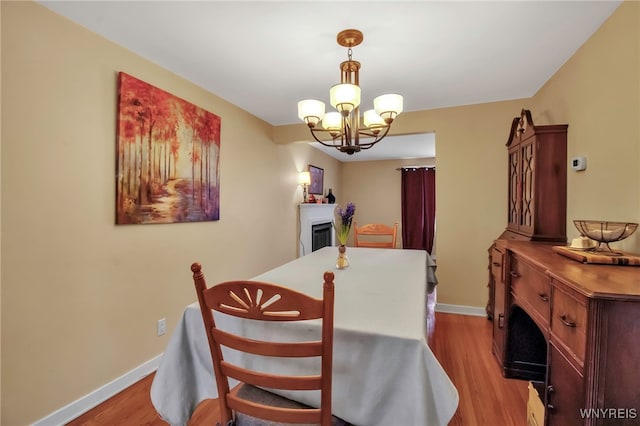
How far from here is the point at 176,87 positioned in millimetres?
2355

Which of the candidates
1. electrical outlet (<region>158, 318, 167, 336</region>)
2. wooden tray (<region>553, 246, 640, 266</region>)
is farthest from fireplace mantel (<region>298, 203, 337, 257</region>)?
wooden tray (<region>553, 246, 640, 266</region>)

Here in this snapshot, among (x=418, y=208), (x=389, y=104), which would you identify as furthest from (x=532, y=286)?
(x=418, y=208)

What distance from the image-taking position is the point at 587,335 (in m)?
0.97

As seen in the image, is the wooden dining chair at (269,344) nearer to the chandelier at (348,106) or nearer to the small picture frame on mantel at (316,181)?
the chandelier at (348,106)

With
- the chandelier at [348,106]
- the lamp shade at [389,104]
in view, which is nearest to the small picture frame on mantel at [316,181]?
the chandelier at [348,106]

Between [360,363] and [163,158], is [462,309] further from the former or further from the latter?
[163,158]

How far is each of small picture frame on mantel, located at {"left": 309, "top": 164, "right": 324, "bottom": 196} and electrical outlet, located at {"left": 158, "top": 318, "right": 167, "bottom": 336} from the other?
3.09 meters

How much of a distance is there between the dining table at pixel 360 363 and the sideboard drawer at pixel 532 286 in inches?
21.7

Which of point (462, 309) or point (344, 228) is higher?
point (344, 228)

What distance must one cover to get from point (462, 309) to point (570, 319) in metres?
2.25

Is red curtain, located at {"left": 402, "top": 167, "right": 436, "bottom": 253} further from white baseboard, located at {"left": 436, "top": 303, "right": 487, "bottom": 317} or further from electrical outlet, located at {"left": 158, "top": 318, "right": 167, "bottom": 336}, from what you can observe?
electrical outlet, located at {"left": 158, "top": 318, "right": 167, "bottom": 336}

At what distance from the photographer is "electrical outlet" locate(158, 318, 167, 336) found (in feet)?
7.34

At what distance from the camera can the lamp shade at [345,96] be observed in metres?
1.65

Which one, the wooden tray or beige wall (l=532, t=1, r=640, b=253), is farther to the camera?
beige wall (l=532, t=1, r=640, b=253)
